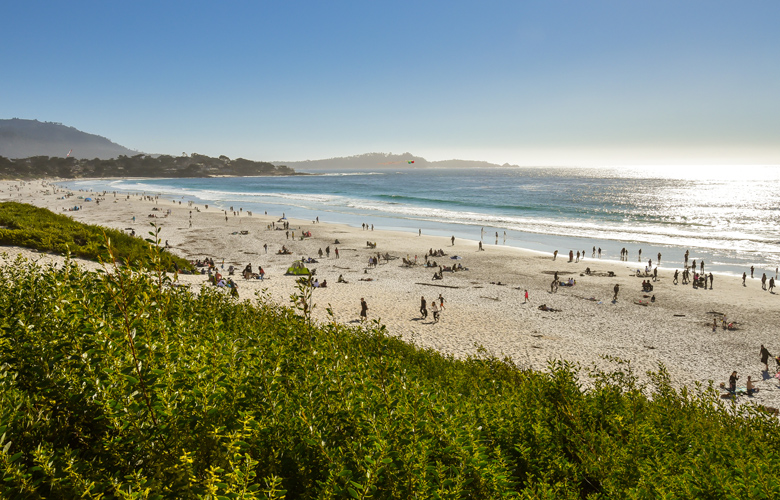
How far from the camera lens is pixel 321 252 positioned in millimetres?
36406

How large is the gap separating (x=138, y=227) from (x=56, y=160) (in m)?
186

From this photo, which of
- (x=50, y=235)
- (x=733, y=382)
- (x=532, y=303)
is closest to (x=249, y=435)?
(x=733, y=382)

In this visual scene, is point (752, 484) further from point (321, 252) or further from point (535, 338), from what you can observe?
point (321, 252)

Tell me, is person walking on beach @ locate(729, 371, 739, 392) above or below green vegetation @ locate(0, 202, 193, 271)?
below

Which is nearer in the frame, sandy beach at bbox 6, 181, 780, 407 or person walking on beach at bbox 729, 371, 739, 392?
person walking on beach at bbox 729, 371, 739, 392

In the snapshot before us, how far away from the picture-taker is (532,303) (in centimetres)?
2431

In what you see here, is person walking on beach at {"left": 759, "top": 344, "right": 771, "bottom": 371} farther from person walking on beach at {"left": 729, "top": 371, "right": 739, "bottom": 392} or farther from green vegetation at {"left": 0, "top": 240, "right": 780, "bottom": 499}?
green vegetation at {"left": 0, "top": 240, "right": 780, "bottom": 499}

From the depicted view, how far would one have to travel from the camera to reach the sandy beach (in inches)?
671

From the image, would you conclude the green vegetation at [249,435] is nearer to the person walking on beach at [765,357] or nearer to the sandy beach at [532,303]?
the sandy beach at [532,303]

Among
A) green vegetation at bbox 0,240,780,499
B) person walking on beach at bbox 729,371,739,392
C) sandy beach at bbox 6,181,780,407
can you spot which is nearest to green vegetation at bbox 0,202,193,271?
sandy beach at bbox 6,181,780,407

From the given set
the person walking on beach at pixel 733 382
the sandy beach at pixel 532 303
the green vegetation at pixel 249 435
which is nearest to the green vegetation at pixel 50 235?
the sandy beach at pixel 532 303

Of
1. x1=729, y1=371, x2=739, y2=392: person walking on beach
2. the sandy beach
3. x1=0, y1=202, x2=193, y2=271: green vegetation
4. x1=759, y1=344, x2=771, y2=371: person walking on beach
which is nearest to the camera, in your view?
x1=729, y1=371, x2=739, y2=392: person walking on beach

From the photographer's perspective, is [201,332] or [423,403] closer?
[423,403]

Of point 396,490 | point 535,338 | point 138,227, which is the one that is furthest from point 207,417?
point 138,227
